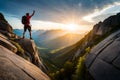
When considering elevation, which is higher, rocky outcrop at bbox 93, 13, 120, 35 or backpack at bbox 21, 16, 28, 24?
backpack at bbox 21, 16, 28, 24

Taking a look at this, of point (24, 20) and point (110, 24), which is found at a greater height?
point (24, 20)

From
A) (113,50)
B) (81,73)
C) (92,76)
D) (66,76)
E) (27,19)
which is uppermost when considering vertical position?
(27,19)

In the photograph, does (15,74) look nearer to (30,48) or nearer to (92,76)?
(92,76)

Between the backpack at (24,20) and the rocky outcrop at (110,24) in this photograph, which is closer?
the backpack at (24,20)

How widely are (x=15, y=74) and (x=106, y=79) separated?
14.2ft

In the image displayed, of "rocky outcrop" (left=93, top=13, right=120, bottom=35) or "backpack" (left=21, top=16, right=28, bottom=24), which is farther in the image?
"rocky outcrop" (left=93, top=13, right=120, bottom=35)

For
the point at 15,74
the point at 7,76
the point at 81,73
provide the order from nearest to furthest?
the point at 7,76 → the point at 15,74 → the point at 81,73

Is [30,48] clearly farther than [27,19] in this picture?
Yes

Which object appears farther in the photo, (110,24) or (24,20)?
(110,24)

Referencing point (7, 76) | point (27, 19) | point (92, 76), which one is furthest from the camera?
point (27, 19)

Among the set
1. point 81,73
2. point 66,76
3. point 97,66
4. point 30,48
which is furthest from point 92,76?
point 30,48

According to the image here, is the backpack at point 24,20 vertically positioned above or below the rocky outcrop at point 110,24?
above

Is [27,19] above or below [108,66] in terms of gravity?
above

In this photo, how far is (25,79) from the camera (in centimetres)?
816
